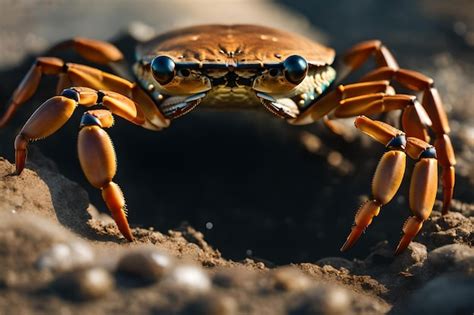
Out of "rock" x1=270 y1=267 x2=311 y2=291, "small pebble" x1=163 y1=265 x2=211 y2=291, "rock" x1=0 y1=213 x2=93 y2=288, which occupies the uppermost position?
"rock" x1=270 y1=267 x2=311 y2=291

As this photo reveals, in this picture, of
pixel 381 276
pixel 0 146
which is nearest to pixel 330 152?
pixel 381 276

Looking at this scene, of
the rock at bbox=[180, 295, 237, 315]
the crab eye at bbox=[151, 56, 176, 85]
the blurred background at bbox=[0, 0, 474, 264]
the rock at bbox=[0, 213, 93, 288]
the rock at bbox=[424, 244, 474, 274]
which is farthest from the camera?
the blurred background at bbox=[0, 0, 474, 264]

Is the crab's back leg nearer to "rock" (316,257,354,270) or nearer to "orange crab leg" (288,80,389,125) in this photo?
"rock" (316,257,354,270)

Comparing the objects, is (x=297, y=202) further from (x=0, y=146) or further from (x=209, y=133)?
(x=0, y=146)

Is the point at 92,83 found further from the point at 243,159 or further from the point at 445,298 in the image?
the point at 445,298

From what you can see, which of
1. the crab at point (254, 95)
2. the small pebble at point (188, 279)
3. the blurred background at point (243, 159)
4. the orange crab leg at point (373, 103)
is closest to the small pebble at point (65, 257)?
the small pebble at point (188, 279)

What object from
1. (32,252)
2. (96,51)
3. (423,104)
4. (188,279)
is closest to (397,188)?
(423,104)

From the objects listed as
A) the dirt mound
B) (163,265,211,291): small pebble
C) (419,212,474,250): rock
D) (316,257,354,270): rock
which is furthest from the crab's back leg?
(419,212,474,250): rock
